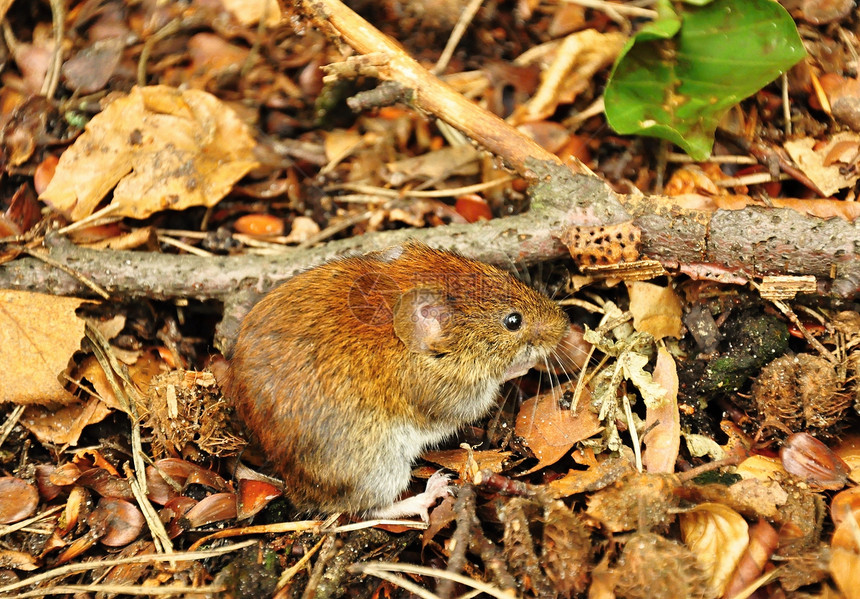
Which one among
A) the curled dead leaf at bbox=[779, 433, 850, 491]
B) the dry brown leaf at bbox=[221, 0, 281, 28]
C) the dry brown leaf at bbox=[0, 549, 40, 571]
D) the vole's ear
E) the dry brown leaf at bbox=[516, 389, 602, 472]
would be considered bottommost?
the curled dead leaf at bbox=[779, 433, 850, 491]

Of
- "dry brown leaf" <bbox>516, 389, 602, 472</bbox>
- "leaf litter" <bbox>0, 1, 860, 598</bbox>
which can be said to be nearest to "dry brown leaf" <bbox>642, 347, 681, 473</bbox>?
"leaf litter" <bbox>0, 1, 860, 598</bbox>

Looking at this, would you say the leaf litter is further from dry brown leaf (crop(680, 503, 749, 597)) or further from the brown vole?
the brown vole

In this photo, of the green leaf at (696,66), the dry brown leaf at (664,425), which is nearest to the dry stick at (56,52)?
the green leaf at (696,66)

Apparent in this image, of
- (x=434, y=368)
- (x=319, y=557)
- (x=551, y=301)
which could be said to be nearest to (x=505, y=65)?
(x=551, y=301)

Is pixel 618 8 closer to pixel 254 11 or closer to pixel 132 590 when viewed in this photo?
pixel 254 11

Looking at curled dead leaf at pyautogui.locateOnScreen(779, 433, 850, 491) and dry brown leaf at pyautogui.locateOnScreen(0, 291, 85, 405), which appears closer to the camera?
curled dead leaf at pyautogui.locateOnScreen(779, 433, 850, 491)

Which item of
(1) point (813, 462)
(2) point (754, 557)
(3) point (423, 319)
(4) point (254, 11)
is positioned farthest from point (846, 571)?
(4) point (254, 11)

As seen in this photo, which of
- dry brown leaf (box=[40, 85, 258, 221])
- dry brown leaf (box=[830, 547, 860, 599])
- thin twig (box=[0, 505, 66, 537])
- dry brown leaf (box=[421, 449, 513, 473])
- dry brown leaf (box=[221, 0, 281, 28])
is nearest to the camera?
dry brown leaf (box=[830, 547, 860, 599])

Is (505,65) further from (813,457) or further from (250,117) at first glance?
(813,457)
